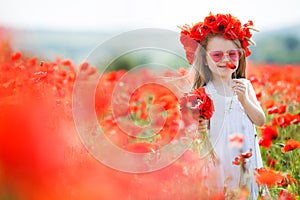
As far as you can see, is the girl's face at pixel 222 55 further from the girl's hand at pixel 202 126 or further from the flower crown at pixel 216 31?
the girl's hand at pixel 202 126

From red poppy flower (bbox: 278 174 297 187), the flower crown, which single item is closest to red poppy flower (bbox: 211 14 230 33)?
the flower crown

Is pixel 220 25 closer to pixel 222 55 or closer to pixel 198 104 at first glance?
pixel 222 55

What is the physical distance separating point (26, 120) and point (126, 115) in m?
1.73

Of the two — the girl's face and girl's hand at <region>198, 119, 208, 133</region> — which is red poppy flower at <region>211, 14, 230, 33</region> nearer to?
the girl's face

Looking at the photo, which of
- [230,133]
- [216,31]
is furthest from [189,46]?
[230,133]

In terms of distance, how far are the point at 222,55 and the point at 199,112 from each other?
30 cm

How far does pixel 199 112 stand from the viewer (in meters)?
1.39

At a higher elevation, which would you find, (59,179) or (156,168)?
(59,179)

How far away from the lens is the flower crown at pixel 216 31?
63.1 inches

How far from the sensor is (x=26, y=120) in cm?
50

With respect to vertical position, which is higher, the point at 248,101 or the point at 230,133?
the point at 248,101

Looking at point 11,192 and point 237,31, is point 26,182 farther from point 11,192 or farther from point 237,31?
point 237,31

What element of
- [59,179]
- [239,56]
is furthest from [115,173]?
[239,56]

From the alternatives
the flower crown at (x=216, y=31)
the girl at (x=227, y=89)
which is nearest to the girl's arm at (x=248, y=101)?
the girl at (x=227, y=89)
